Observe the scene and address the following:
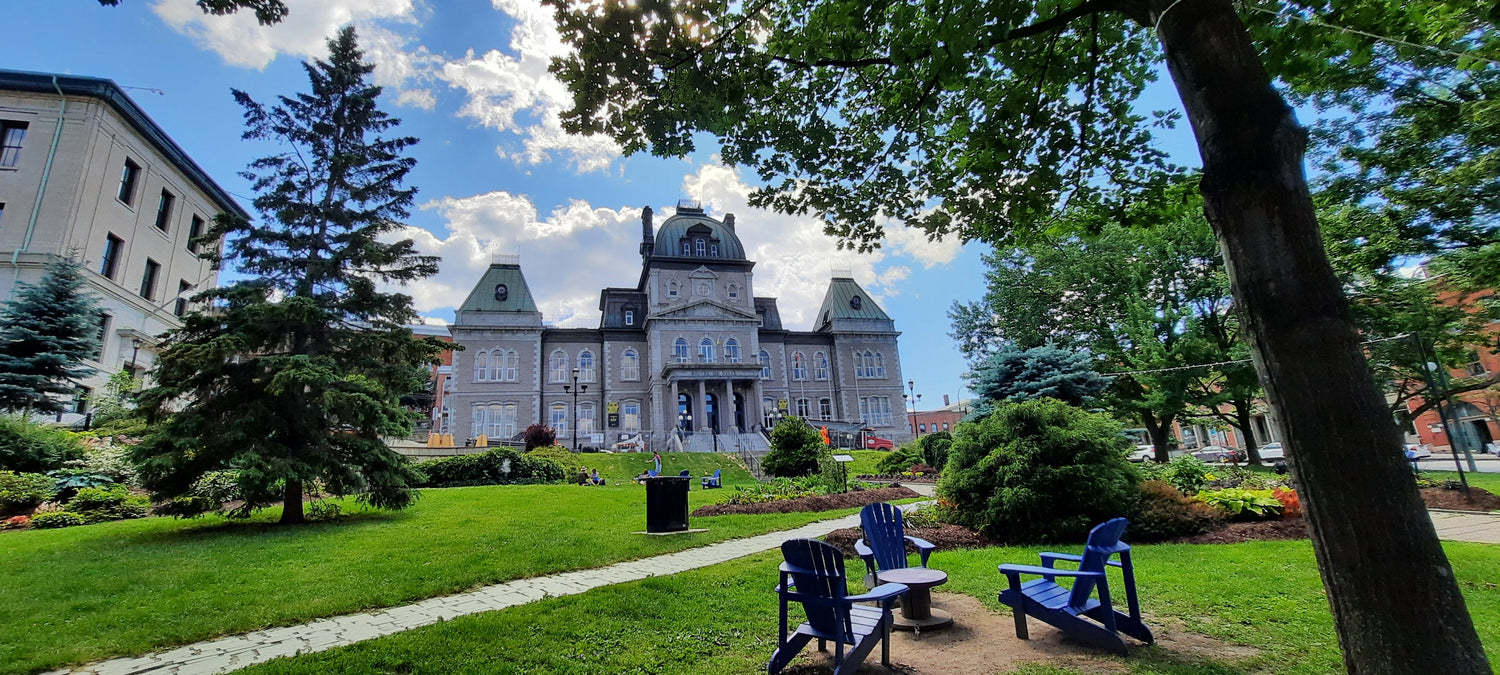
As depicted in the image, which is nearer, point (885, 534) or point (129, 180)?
point (885, 534)

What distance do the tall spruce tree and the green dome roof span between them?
99.0ft

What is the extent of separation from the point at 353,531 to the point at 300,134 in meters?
8.22

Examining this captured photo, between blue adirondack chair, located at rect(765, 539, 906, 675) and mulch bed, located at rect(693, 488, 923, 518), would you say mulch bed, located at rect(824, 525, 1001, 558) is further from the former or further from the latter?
mulch bed, located at rect(693, 488, 923, 518)

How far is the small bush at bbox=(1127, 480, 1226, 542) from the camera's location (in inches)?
347

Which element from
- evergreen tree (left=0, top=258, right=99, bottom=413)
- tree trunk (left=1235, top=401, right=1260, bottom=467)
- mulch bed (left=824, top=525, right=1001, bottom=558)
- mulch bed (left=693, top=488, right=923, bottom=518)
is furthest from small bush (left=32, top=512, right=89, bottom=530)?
tree trunk (left=1235, top=401, right=1260, bottom=467)

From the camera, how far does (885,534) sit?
5477mm

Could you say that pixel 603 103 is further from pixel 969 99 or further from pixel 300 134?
pixel 300 134

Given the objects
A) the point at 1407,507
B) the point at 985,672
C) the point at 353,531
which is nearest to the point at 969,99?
the point at 1407,507

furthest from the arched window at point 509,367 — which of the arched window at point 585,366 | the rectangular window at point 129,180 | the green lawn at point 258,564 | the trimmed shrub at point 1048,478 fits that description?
the trimmed shrub at point 1048,478

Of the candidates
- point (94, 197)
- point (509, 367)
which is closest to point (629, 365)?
point (509, 367)

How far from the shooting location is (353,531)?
10133mm

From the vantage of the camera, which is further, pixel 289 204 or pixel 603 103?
pixel 289 204

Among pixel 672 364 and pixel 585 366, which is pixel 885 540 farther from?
pixel 585 366

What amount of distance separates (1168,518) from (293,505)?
14.9 m
